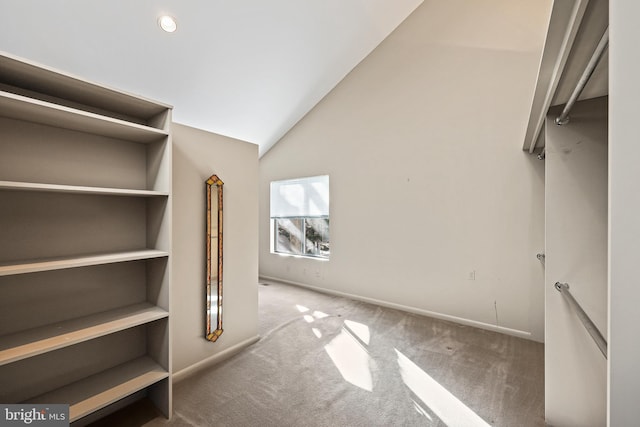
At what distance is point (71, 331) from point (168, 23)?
9.10 feet

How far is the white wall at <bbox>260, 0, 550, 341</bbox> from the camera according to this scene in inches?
119

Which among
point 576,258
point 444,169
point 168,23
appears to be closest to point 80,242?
point 168,23

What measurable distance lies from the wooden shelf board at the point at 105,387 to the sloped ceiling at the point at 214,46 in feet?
8.95

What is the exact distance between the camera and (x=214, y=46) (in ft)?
10.0

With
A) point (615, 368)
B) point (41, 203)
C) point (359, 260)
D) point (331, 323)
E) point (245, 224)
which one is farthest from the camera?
point (359, 260)

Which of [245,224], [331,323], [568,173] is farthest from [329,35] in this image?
[331,323]

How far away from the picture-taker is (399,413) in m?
1.87

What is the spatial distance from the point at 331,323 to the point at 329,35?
367 centimetres

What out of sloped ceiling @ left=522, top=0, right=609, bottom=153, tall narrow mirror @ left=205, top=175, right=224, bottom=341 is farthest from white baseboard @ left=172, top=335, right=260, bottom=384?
sloped ceiling @ left=522, top=0, right=609, bottom=153

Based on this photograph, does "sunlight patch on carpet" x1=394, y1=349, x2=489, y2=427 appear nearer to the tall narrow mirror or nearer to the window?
the tall narrow mirror

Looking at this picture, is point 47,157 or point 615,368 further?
point 47,157

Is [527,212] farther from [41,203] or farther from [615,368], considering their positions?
[41,203]

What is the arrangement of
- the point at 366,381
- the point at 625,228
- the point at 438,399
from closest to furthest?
the point at 625,228 → the point at 438,399 → the point at 366,381

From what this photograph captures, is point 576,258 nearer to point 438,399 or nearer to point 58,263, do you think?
point 438,399
